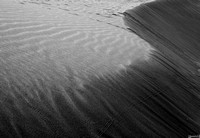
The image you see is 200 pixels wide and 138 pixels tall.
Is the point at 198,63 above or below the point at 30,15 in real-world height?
below

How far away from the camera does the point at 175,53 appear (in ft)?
16.4

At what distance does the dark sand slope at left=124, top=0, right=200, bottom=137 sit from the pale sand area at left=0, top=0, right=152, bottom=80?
516mm

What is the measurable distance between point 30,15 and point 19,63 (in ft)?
6.56

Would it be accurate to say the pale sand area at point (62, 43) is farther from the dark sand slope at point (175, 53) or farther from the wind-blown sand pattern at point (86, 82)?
the dark sand slope at point (175, 53)

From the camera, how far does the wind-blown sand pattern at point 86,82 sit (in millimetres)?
2096

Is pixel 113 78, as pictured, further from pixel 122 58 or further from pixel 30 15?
pixel 30 15

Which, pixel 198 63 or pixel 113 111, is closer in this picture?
pixel 113 111

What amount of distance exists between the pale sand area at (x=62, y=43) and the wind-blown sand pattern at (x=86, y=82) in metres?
0.01

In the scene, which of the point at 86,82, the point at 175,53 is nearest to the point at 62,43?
the point at 86,82

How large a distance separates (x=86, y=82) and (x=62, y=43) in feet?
3.29

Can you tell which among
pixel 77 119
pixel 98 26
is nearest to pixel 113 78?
pixel 77 119

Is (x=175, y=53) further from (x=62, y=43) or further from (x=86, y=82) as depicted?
(x=86, y=82)

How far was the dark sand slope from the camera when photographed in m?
2.82

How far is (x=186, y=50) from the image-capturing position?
5.75 m
